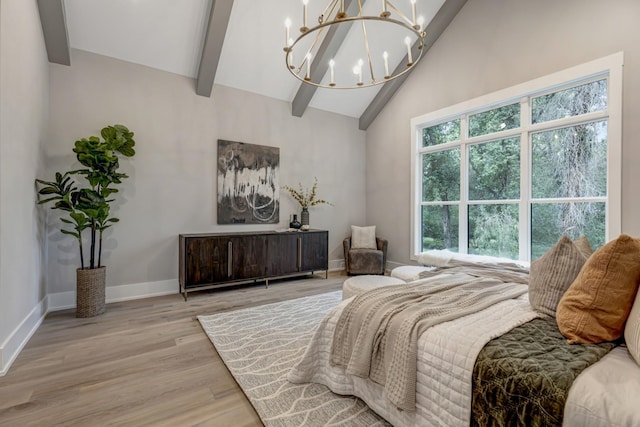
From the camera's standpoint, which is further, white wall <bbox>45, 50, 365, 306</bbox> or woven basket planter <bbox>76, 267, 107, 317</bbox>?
white wall <bbox>45, 50, 365, 306</bbox>

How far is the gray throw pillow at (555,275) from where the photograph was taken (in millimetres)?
1630

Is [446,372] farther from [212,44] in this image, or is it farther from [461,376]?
[212,44]

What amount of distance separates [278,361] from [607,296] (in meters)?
2.02

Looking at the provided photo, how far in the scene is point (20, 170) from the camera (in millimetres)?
2578

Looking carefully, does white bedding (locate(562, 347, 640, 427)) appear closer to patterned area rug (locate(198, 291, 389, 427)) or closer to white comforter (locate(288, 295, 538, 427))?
white comforter (locate(288, 295, 538, 427))

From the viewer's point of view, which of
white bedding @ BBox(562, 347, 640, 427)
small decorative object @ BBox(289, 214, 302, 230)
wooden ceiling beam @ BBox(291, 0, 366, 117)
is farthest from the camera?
small decorative object @ BBox(289, 214, 302, 230)

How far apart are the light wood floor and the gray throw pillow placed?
1755 mm

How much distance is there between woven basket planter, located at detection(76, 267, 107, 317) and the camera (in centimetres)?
318

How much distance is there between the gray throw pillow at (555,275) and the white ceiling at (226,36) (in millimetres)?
3980

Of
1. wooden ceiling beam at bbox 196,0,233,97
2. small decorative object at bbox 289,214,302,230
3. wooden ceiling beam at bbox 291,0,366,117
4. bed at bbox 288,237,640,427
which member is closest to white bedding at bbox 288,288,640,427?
bed at bbox 288,237,640,427

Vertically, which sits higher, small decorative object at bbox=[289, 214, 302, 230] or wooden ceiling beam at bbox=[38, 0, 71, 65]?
wooden ceiling beam at bbox=[38, 0, 71, 65]

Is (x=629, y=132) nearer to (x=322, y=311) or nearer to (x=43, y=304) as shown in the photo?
(x=322, y=311)

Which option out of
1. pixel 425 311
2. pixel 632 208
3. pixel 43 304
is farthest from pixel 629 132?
pixel 43 304

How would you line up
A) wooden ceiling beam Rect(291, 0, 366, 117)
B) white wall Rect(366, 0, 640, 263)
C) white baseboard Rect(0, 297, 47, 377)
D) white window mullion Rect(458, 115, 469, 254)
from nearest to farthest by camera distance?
white baseboard Rect(0, 297, 47, 377), white wall Rect(366, 0, 640, 263), wooden ceiling beam Rect(291, 0, 366, 117), white window mullion Rect(458, 115, 469, 254)
